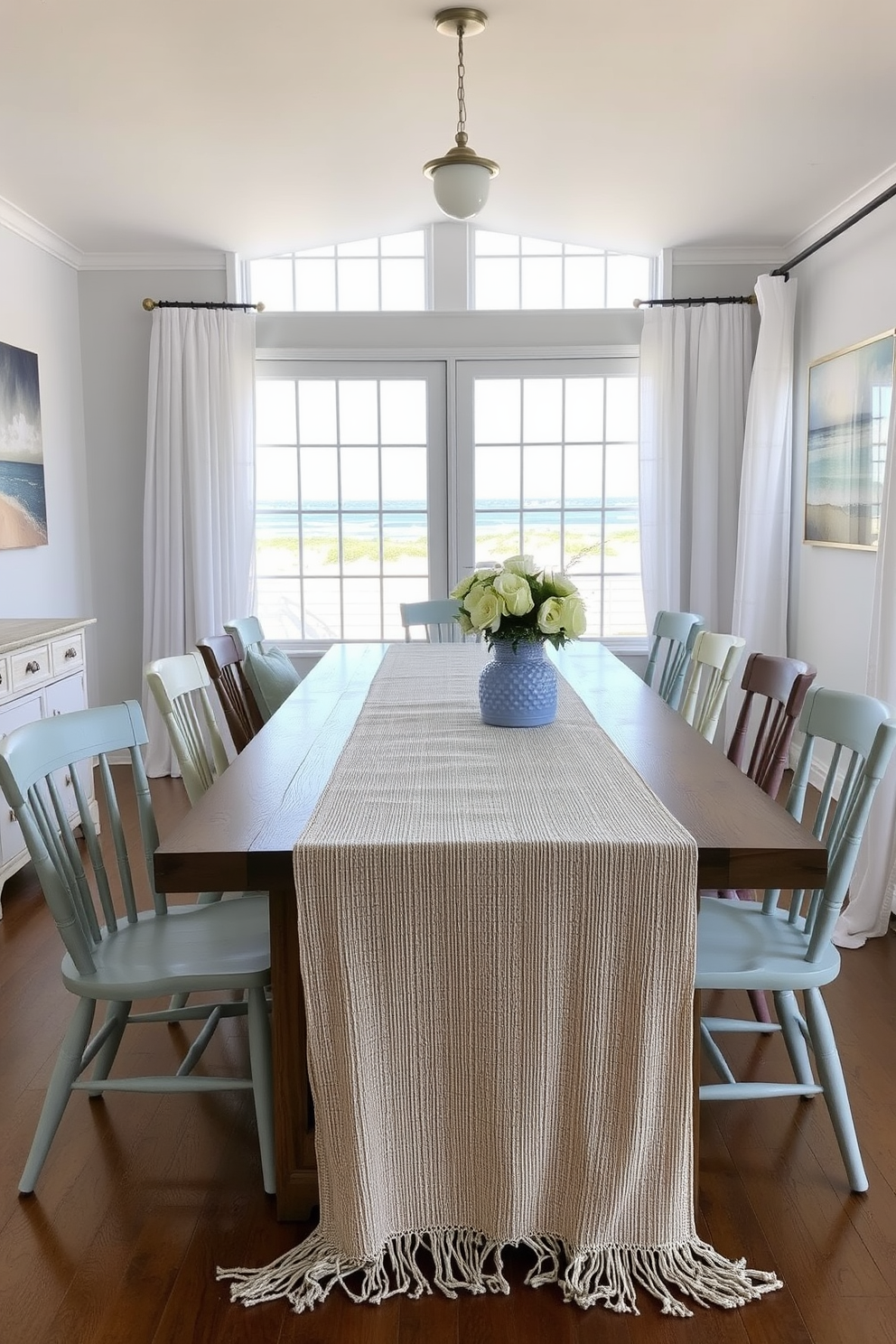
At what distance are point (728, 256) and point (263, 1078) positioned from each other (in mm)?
4670

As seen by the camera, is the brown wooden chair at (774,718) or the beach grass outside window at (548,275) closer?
the brown wooden chair at (774,718)

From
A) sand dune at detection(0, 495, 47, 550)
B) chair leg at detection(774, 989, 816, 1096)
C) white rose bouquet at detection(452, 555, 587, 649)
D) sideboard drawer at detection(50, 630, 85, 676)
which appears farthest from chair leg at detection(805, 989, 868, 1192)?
sand dune at detection(0, 495, 47, 550)

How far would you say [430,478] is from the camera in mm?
5438

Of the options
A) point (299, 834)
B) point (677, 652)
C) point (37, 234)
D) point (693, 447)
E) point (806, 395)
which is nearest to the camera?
point (299, 834)

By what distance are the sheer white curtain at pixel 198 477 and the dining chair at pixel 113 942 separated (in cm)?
308

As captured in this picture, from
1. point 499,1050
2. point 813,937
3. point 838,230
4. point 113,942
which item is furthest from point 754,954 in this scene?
point 838,230

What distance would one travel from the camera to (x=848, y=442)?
4.37m

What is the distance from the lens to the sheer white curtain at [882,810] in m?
3.21

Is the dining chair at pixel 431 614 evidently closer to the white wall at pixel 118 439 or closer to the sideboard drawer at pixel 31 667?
the sideboard drawer at pixel 31 667

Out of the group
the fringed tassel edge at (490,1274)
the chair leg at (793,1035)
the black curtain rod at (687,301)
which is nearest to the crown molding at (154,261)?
the black curtain rod at (687,301)

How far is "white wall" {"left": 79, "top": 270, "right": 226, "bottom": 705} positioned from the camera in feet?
17.3

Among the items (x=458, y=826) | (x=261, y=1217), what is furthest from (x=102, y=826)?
(x=458, y=826)

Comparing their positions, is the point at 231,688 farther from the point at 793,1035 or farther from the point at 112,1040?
the point at 793,1035

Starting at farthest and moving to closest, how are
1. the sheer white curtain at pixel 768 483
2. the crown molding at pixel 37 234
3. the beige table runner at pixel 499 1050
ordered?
the sheer white curtain at pixel 768 483, the crown molding at pixel 37 234, the beige table runner at pixel 499 1050
